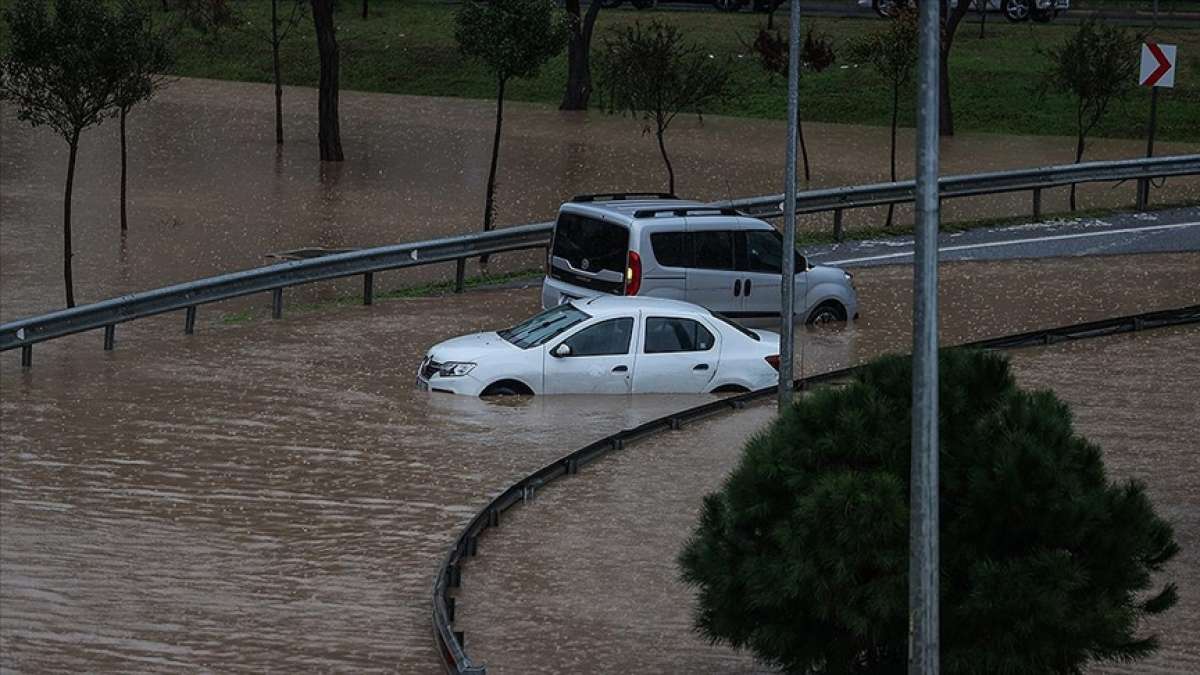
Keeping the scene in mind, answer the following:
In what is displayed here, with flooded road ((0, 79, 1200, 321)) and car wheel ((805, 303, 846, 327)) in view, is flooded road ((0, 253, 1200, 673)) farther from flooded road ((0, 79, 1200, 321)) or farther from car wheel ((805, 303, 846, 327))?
flooded road ((0, 79, 1200, 321))

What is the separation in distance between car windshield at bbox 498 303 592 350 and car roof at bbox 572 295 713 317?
0.37ft

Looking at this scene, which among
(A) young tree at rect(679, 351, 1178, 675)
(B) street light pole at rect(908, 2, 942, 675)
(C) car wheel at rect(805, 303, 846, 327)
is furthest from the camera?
(C) car wheel at rect(805, 303, 846, 327)

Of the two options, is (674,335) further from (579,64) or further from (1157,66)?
(579,64)

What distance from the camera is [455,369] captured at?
65.2 ft

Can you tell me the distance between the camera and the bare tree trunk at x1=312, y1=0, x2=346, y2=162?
134ft

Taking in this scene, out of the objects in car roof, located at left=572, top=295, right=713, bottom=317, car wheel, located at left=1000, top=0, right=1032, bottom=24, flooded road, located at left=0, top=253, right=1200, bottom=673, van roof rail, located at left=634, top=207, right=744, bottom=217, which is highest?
car wheel, located at left=1000, top=0, right=1032, bottom=24

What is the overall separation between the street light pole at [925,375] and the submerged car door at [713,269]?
13576 millimetres

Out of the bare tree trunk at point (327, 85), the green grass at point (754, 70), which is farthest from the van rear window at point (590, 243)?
the green grass at point (754, 70)

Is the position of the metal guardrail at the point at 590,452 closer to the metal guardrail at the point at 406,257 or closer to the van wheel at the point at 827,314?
the van wheel at the point at 827,314

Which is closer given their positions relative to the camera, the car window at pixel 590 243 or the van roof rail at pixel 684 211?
the car window at pixel 590 243

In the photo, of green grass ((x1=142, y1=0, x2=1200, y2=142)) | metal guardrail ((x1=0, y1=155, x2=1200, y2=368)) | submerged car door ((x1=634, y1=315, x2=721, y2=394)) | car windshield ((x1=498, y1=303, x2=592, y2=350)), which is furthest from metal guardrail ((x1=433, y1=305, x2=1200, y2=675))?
green grass ((x1=142, y1=0, x2=1200, y2=142))

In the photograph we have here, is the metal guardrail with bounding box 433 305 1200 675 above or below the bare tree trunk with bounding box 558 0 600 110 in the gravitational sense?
below

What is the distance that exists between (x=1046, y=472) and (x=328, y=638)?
4.39 m

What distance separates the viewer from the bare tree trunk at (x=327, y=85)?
40906 mm
